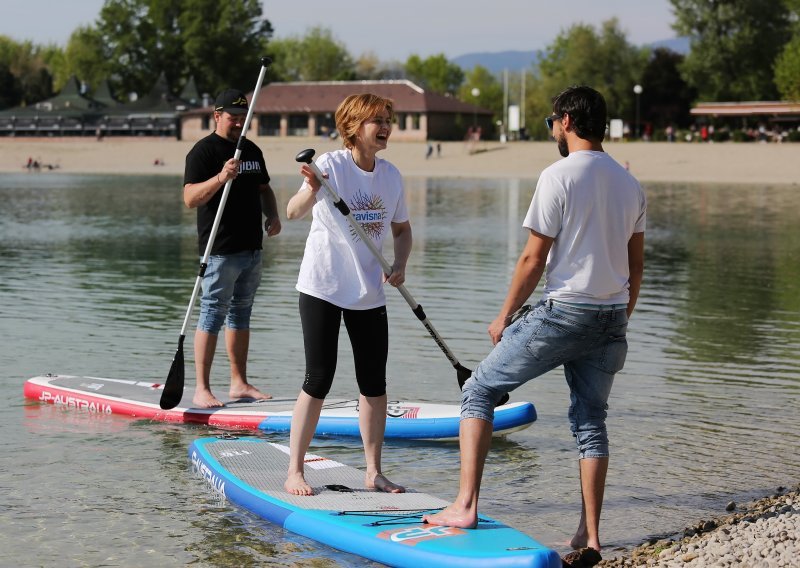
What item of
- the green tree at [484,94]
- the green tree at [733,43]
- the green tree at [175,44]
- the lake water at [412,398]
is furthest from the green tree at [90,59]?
the lake water at [412,398]

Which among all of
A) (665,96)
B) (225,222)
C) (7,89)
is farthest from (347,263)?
(7,89)

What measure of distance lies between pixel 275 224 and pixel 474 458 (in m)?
3.61

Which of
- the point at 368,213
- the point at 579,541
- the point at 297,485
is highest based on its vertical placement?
the point at 368,213

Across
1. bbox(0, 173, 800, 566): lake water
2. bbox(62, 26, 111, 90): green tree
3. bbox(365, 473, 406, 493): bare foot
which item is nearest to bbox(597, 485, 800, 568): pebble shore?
bbox(0, 173, 800, 566): lake water

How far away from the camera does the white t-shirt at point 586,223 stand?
16.9ft

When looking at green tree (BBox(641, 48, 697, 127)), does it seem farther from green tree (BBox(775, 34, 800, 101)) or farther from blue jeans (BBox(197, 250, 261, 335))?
blue jeans (BBox(197, 250, 261, 335))

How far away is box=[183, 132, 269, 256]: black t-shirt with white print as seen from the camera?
Answer: 26.9 ft

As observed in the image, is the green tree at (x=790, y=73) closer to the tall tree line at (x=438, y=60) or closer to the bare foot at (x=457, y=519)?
the tall tree line at (x=438, y=60)

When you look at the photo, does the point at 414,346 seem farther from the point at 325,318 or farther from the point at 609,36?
the point at 609,36

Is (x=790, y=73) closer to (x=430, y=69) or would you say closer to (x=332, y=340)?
(x=332, y=340)

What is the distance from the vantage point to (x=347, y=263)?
607 cm

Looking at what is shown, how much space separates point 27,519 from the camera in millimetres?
6320

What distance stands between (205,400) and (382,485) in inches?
100

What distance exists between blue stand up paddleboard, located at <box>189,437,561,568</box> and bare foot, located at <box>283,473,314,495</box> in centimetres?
4
